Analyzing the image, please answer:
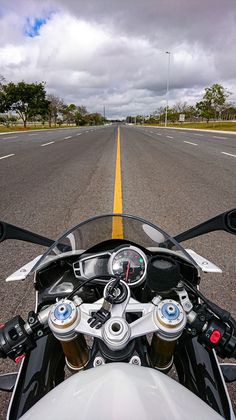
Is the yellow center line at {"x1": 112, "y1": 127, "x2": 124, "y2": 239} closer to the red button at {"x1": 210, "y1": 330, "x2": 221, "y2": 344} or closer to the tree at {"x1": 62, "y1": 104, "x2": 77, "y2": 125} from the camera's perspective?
the red button at {"x1": 210, "y1": 330, "x2": 221, "y2": 344}

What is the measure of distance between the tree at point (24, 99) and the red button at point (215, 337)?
57271 millimetres

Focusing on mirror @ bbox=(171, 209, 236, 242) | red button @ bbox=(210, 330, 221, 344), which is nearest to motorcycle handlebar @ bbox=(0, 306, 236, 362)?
red button @ bbox=(210, 330, 221, 344)

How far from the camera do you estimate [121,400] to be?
646 mm

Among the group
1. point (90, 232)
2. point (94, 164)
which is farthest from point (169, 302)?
point (94, 164)

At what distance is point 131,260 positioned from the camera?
4.34ft

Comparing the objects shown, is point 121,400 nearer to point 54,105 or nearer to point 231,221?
point 231,221

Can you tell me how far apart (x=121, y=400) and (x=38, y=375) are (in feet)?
1.98

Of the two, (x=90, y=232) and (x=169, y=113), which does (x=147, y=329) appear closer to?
(x=90, y=232)

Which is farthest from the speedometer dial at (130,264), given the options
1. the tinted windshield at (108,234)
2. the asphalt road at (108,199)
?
the asphalt road at (108,199)

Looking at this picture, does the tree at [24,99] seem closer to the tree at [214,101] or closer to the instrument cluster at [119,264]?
the tree at [214,101]

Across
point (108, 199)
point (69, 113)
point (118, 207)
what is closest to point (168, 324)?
point (118, 207)

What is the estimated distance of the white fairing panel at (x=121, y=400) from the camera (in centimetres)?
62

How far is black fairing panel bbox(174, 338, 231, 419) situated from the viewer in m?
0.98

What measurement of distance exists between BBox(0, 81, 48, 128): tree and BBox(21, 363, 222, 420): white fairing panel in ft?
188
